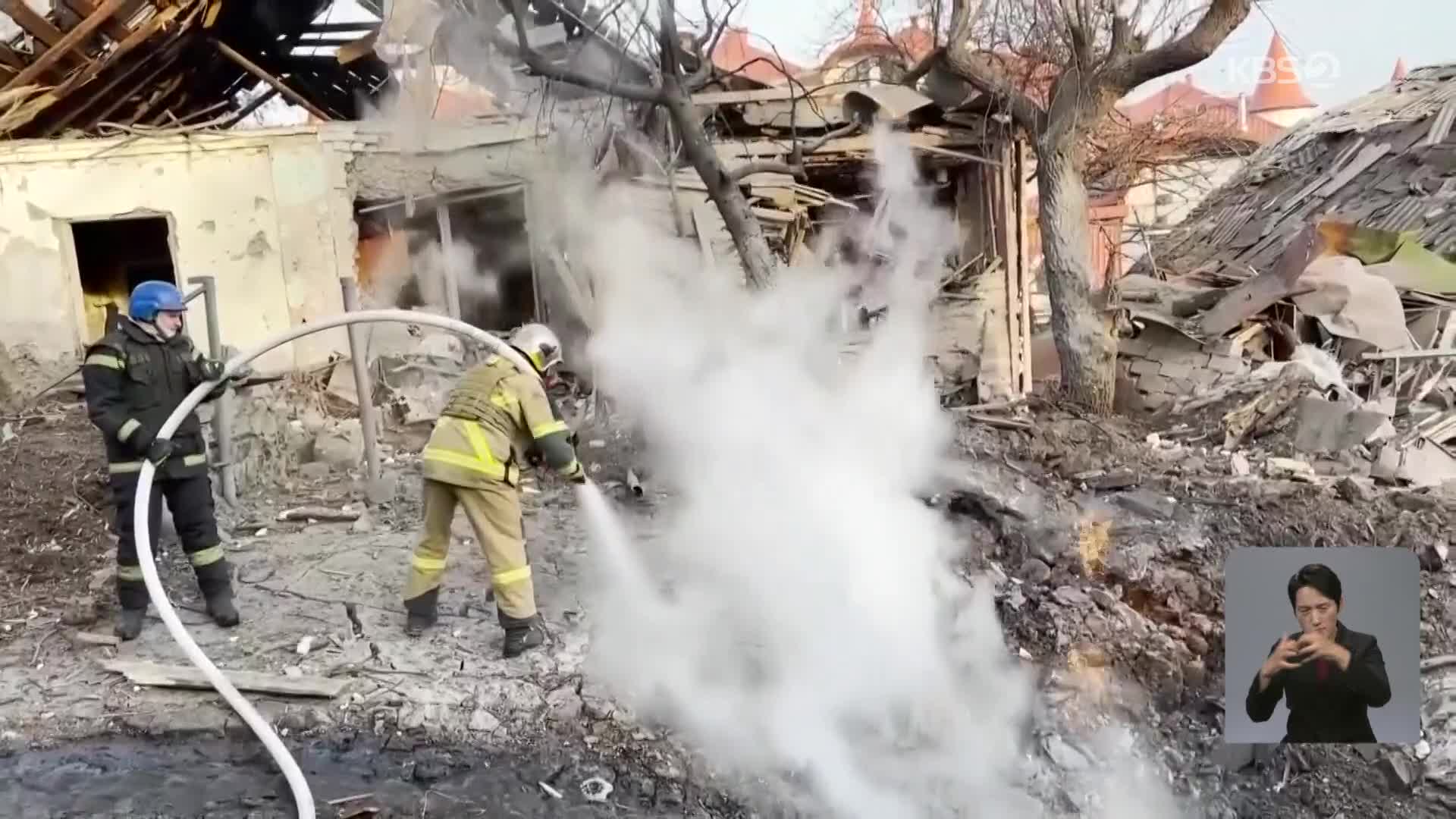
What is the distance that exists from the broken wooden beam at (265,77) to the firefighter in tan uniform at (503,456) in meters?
5.19

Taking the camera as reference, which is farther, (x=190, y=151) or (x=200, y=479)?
(x=190, y=151)

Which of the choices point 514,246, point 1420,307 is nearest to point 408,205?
point 514,246

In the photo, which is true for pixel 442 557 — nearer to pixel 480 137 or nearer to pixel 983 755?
pixel 983 755

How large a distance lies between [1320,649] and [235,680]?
3703 millimetres

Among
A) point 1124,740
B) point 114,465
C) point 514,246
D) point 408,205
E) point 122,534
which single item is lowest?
point 1124,740

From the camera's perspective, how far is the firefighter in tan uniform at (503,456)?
3.71 metres

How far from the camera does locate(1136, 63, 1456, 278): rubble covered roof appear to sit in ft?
25.7

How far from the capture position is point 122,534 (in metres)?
3.95

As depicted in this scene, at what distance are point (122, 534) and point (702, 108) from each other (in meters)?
4.63

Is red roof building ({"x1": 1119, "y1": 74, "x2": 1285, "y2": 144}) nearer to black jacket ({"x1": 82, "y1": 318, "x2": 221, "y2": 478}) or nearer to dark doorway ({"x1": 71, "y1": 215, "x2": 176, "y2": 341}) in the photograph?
black jacket ({"x1": 82, "y1": 318, "x2": 221, "y2": 478})

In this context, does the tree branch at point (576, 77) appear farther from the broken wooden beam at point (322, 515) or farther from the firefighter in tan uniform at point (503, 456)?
the broken wooden beam at point (322, 515)

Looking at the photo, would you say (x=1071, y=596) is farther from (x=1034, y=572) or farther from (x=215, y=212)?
(x=215, y=212)

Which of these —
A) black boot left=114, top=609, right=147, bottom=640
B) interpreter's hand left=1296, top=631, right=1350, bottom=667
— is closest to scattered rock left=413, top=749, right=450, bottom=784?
black boot left=114, top=609, right=147, bottom=640

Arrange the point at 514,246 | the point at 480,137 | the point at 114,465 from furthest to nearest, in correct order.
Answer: the point at 480,137 → the point at 514,246 → the point at 114,465
